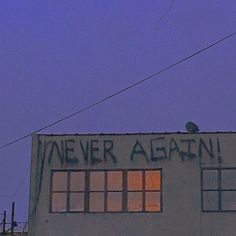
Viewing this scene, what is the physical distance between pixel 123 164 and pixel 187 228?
3.06 m

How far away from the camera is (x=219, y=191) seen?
22016mm

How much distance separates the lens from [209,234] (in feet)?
71.6

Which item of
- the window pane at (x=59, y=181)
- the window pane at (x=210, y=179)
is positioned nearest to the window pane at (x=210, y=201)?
the window pane at (x=210, y=179)

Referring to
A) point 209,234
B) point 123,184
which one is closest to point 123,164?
point 123,184

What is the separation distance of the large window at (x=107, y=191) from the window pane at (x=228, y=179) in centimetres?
213

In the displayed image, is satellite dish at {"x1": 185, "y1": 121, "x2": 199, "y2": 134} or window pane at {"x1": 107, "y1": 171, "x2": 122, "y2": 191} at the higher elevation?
satellite dish at {"x1": 185, "y1": 121, "x2": 199, "y2": 134}

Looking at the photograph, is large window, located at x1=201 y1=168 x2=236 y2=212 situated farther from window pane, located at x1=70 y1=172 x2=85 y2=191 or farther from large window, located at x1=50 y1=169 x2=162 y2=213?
window pane, located at x1=70 y1=172 x2=85 y2=191

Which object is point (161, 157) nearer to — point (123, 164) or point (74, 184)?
point (123, 164)

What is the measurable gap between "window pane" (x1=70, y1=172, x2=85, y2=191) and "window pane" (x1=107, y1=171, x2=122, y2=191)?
0.91 meters

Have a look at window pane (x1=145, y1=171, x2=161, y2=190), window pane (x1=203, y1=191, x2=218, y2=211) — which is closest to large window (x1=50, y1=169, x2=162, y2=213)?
window pane (x1=145, y1=171, x2=161, y2=190)

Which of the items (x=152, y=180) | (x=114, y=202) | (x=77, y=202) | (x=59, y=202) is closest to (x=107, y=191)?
(x=114, y=202)

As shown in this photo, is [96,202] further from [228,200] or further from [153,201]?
[228,200]

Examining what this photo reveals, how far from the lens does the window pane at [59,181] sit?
2264 centimetres

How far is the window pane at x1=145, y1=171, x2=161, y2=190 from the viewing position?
22.3 m
